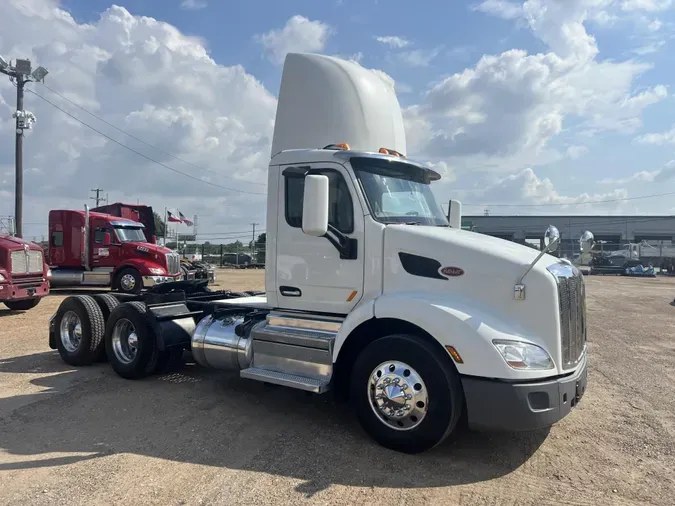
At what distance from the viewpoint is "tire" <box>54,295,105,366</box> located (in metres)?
7.46

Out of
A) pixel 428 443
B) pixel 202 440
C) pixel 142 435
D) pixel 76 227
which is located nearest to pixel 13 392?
pixel 142 435

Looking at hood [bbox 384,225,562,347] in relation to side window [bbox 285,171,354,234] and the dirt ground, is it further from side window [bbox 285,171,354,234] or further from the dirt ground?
the dirt ground

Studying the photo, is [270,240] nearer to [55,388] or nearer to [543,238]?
[543,238]

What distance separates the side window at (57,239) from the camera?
1856 cm

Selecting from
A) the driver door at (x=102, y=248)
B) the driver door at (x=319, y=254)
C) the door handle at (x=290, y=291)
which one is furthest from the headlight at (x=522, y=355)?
the driver door at (x=102, y=248)

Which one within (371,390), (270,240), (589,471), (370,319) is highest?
(270,240)

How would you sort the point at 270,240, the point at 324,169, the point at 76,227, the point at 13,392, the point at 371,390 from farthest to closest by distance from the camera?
the point at 76,227 < the point at 13,392 < the point at 270,240 < the point at 324,169 < the point at 371,390

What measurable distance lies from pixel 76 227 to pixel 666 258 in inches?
1710

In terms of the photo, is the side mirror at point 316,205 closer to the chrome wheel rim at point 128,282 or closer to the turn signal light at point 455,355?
the turn signal light at point 455,355

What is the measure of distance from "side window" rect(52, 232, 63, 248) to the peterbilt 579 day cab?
1369 centimetres

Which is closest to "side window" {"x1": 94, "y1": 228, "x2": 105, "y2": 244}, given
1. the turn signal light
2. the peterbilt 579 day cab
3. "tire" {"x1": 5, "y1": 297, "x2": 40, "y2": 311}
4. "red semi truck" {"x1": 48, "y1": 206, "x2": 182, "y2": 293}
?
"red semi truck" {"x1": 48, "y1": 206, "x2": 182, "y2": 293}

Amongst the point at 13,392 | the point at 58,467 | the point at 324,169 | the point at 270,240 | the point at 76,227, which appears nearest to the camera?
the point at 58,467

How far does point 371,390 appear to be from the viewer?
4660 millimetres

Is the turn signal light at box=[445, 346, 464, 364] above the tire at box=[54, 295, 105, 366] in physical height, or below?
above
